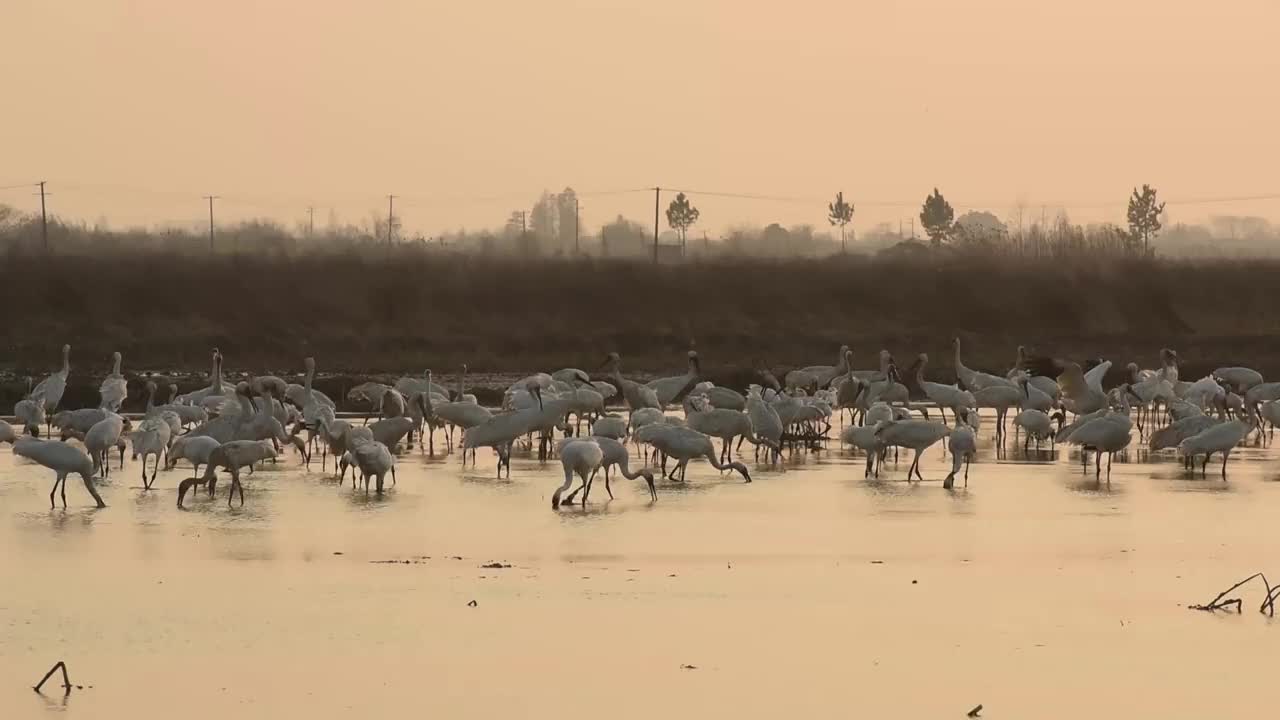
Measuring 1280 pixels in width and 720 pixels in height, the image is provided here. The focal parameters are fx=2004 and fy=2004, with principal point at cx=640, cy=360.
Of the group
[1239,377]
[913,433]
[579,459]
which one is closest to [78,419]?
[579,459]

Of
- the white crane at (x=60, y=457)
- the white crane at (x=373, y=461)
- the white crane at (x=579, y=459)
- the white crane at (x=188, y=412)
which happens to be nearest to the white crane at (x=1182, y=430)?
Result: the white crane at (x=579, y=459)

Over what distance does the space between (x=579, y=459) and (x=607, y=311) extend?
Answer: 3597 centimetres

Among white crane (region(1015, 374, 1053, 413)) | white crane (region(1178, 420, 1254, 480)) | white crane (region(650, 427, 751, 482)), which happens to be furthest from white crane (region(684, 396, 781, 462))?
white crane (region(1015, 374, 1053, 413))

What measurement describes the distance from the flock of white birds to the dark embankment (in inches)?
523

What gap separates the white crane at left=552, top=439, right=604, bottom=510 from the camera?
17469 millimetres

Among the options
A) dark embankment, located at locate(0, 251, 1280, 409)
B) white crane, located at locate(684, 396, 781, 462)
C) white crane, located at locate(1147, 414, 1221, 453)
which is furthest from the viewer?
dark embankment, located at locate(0, 251, 1280, 409)

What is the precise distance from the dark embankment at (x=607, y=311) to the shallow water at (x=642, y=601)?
2386 cm

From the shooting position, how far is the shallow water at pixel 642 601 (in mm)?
10125

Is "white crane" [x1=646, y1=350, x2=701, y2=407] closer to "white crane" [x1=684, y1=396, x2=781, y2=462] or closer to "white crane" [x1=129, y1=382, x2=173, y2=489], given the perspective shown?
"white crane" [x1=684, y1=396, x2=781, y2=462]

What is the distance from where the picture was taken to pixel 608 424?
2144 centimetres

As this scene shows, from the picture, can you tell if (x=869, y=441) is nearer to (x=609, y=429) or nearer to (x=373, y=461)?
(x=609, y=429)

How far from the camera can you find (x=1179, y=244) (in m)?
113

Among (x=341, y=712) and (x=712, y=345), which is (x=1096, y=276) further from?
(x=341, y=712)

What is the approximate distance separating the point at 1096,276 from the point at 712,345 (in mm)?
15080
